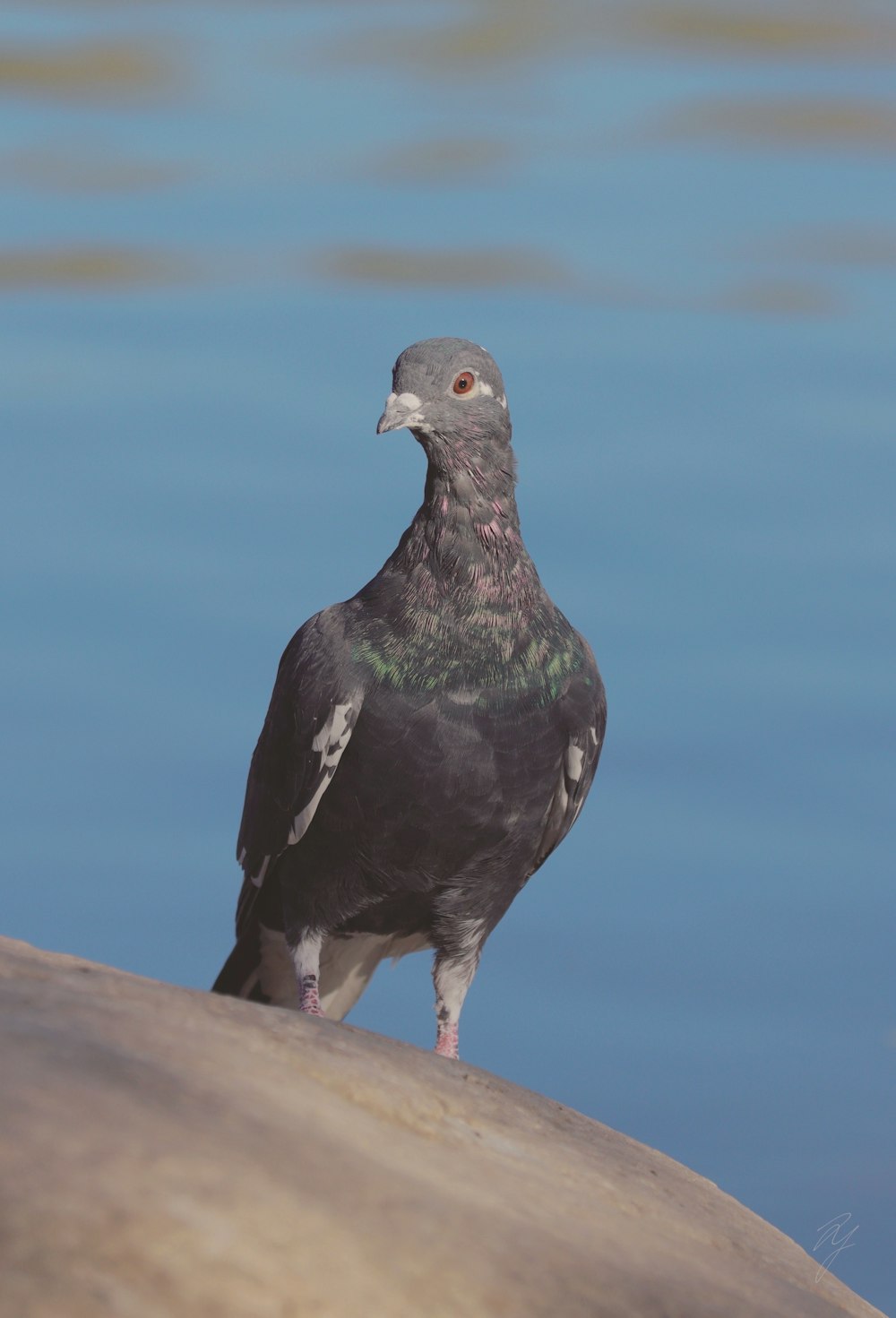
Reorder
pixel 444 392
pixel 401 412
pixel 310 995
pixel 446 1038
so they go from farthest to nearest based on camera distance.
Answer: pixel 446 1038, pixel 310 995, pixel 444 392, pixel 401 412

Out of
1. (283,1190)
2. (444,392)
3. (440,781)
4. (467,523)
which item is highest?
(444,392)

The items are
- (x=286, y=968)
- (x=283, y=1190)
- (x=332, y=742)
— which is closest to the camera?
(x=283, y=1190)

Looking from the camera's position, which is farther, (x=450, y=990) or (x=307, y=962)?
(x=450, y=990)

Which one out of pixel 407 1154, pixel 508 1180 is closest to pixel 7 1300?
pixel 407 1154

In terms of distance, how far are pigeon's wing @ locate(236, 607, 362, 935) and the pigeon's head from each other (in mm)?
860

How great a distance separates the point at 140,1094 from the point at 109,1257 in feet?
1.55

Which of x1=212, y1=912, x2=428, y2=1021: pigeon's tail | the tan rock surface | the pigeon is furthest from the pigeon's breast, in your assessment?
the tan rock surface

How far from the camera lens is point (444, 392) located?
20.2ft

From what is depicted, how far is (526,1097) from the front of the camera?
5.09 meters

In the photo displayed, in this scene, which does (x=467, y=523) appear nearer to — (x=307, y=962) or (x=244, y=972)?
(x=307, y=962)

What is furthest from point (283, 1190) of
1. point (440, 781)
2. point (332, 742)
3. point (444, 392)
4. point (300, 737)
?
point (444, 392)

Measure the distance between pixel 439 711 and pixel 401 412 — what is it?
105 centimetres

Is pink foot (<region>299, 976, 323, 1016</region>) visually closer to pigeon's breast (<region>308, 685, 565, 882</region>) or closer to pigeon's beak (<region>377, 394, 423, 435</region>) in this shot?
pigeon's breast (<region>308, 685, 565, 882</region>)

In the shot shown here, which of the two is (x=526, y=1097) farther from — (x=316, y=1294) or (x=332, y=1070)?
(x=316, y=1294)
